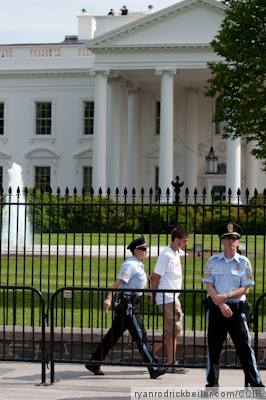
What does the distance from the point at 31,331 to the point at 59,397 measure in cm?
174

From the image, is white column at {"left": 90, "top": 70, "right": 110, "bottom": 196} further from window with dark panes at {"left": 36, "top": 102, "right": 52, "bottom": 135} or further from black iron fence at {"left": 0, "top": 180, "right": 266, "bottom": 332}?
window with dark panes at {"left": 36, "top": 102, "right": 52, "bottom": 135}

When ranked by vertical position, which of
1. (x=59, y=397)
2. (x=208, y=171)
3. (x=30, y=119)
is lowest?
(x=59, y=397)

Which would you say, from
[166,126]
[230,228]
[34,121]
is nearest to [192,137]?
[166,126]

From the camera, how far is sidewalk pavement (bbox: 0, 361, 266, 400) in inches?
255

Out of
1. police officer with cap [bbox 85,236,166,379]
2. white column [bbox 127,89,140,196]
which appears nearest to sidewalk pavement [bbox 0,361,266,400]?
police officer with cap [bbox 85,236,166,379]

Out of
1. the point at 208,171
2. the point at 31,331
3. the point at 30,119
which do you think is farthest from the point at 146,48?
the point at 31,331

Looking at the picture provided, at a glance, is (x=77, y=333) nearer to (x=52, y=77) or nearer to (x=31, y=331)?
(x=31, y=331)

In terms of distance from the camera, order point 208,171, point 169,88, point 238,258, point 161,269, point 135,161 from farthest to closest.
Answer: point 135,161 < point 208,171 < point 169,88 < point 161,269 < point 238,258

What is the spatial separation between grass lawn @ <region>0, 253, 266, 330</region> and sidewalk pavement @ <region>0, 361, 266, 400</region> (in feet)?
1.96

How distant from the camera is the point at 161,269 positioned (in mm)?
7480

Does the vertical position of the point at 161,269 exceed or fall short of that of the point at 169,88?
it falls short

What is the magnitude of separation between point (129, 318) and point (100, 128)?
28.1 meters

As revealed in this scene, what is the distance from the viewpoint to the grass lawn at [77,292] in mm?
8938

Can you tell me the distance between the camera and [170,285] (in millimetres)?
7531
